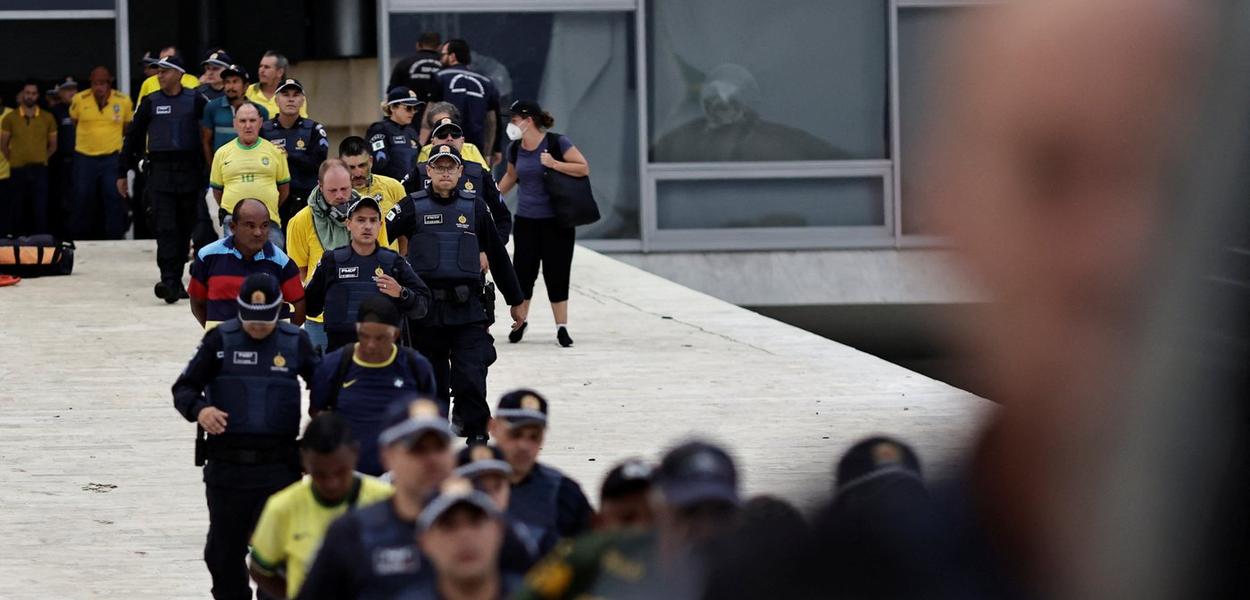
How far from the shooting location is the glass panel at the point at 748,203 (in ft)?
73.5

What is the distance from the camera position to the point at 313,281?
9.95 metres

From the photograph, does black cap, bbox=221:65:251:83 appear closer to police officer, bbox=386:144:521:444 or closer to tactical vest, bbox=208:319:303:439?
police officer, bbox=386:144:521:444

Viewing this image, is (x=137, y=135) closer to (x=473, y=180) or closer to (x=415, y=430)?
(x=473, y=180)

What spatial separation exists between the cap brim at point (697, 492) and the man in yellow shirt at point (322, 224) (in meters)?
9.58

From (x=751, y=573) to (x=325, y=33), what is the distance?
22.9 metres

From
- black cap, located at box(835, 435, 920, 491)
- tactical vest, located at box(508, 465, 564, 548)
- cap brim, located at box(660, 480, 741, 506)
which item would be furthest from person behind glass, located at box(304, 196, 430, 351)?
black cap, located at box(835, 435, 920, 491)

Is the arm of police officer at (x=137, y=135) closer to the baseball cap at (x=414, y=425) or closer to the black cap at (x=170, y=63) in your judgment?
the black cap at (x=170, y=63)

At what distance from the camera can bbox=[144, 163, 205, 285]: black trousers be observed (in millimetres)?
16531

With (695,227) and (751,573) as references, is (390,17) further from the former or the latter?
(751,573)

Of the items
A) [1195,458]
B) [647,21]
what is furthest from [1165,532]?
[647,21]

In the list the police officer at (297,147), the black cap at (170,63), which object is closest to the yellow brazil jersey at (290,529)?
the police officer at (297,147)

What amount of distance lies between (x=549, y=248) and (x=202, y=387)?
7.06 m

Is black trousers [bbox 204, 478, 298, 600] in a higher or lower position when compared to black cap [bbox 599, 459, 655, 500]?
lower

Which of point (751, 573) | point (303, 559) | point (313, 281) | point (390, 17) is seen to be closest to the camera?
point (751, 573)
